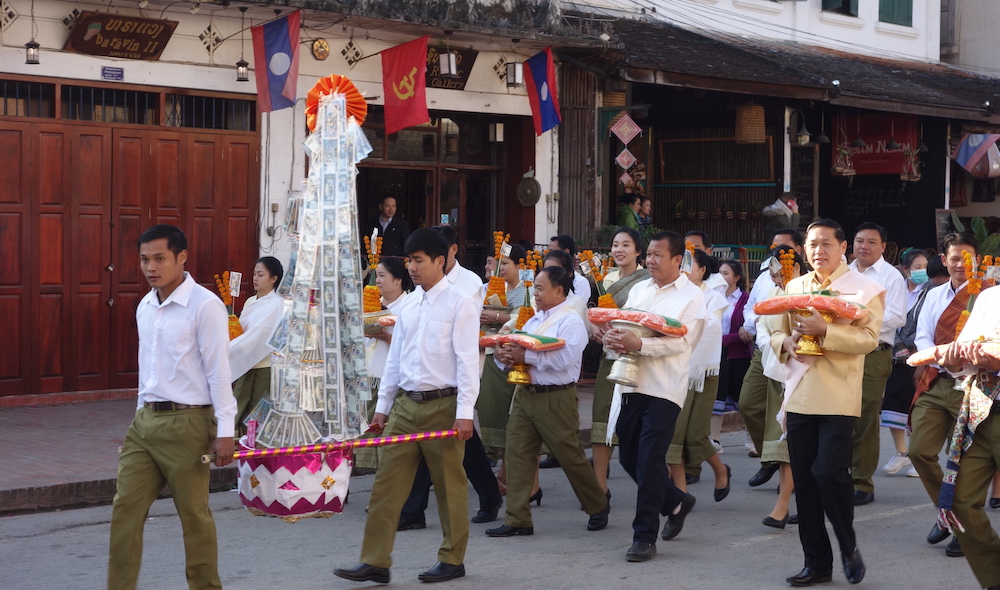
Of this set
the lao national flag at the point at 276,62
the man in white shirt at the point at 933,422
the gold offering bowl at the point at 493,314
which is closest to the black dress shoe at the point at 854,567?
the man in white shirt at the point at 933,422

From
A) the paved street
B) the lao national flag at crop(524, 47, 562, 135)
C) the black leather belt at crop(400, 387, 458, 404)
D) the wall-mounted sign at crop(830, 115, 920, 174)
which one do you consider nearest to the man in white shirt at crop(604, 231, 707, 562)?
the paved street

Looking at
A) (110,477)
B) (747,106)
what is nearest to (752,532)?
(110,477)

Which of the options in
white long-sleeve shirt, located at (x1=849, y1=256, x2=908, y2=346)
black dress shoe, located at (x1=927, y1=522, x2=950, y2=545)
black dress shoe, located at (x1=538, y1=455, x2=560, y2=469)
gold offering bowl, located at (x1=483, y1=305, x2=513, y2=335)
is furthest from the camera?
black dress shoe, located at (x1=538, y1=455, x2=560, y2=469)

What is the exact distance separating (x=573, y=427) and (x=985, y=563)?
8.60ft

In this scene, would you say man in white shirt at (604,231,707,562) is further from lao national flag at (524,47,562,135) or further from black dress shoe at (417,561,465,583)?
lao national flag at (524,47,562,135)

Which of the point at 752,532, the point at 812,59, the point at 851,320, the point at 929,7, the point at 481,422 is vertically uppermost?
the point at 929,7

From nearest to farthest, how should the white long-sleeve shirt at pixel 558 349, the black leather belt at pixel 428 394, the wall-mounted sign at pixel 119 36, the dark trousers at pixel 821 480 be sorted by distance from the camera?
the dark trousers at pixel 821 480
the black leather belt at pixel 428 394
the white long-sleeve shirt at pixel 558 349
the wall-mounted sign at pixel 119 36

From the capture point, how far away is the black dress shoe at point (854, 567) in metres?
6.39

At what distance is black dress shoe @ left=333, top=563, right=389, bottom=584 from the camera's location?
6.25 metres

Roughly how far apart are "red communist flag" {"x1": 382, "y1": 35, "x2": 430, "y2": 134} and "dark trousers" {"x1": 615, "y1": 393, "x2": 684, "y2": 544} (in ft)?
25.7

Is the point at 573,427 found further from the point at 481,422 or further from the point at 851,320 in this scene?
the point at 851,320

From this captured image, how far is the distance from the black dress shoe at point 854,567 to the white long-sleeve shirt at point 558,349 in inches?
82.9

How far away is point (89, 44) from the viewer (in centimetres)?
1234

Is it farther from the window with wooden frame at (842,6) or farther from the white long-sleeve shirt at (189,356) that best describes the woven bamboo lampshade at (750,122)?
the white long-sleeve shirt at (189,356)
